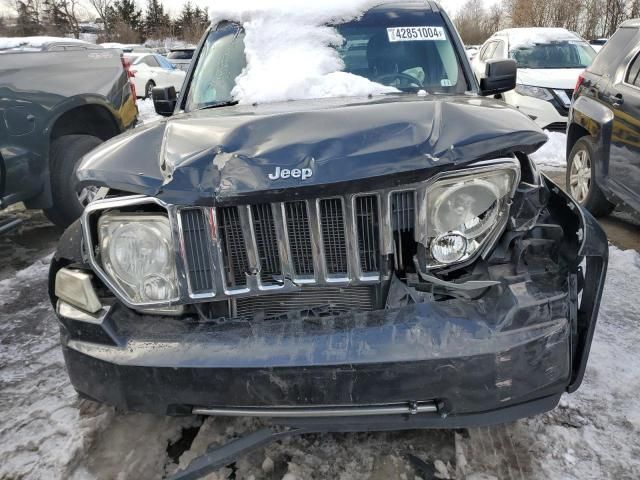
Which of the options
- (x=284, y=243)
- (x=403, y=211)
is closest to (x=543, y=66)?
(x=403, y=211)

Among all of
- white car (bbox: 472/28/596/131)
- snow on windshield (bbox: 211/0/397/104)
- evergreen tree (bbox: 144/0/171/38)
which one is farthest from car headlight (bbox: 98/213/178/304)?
evergreen tree (bbox: 144/0/171/38)

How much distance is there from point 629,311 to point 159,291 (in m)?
2.91

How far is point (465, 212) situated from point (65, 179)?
168 inches

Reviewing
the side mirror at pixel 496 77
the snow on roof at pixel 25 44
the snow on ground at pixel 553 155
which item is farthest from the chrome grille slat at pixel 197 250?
the snow on ground at pixel 553 155

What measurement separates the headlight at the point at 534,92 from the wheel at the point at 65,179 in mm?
7114

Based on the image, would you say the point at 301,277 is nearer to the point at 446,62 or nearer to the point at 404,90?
the point at 404,90

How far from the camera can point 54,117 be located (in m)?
4.83

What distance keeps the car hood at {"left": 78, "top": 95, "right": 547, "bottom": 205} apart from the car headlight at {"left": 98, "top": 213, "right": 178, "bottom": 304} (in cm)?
13

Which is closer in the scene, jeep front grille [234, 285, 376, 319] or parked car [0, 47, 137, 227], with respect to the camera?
jeep front grille [234, 285, 376, 319]

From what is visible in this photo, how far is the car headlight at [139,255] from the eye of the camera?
6.42 ft

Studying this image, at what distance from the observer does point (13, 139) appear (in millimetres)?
4422

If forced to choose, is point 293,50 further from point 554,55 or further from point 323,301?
point 554,55

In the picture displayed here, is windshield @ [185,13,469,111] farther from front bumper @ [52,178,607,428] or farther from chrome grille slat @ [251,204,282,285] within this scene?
front bumper @ [52,178,607,428]

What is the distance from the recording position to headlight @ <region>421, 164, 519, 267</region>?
6.37ft
